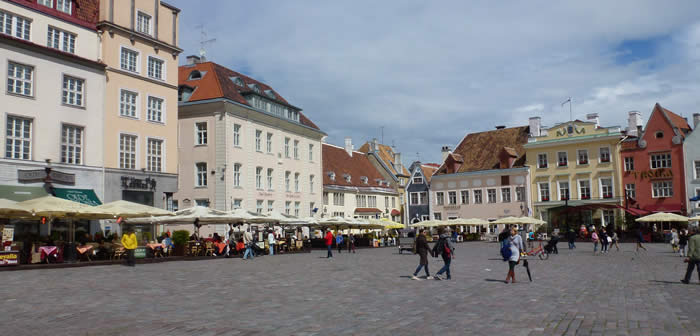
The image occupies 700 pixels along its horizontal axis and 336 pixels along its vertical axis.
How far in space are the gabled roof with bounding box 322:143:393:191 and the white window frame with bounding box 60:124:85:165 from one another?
1197 inches

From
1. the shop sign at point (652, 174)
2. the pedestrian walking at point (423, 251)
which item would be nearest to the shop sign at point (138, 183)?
the pedestrian walking at point (423, 251)

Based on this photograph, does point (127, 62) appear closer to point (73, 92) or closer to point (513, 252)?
point (73, 92)

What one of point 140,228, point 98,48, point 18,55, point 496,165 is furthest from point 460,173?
point 18,55

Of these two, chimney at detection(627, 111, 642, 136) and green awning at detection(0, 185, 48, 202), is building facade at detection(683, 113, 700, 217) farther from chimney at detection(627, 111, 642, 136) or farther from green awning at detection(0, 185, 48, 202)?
green awning at detection(0, 185, 48, 202)

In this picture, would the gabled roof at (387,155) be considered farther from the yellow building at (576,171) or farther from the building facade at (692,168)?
the building facade at (692,168)

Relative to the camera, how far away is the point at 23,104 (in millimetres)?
28578

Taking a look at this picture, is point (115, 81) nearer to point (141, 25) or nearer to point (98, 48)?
point (98, 48)

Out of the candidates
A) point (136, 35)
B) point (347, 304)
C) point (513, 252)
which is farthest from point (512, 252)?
point (136, 35)

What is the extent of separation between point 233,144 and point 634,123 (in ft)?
122

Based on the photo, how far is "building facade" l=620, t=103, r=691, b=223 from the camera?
171 feet

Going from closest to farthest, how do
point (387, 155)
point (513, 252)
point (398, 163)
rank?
1. point (513, 252)
2. point (398, 163)
3. point (387, 155)

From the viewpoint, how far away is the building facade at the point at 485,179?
6197 cm

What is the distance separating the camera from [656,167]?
53500 millimetres

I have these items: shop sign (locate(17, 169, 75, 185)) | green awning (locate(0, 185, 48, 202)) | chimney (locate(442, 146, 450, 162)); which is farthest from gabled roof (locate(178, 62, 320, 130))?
chimney (locate(442, 146, 450, 162))
